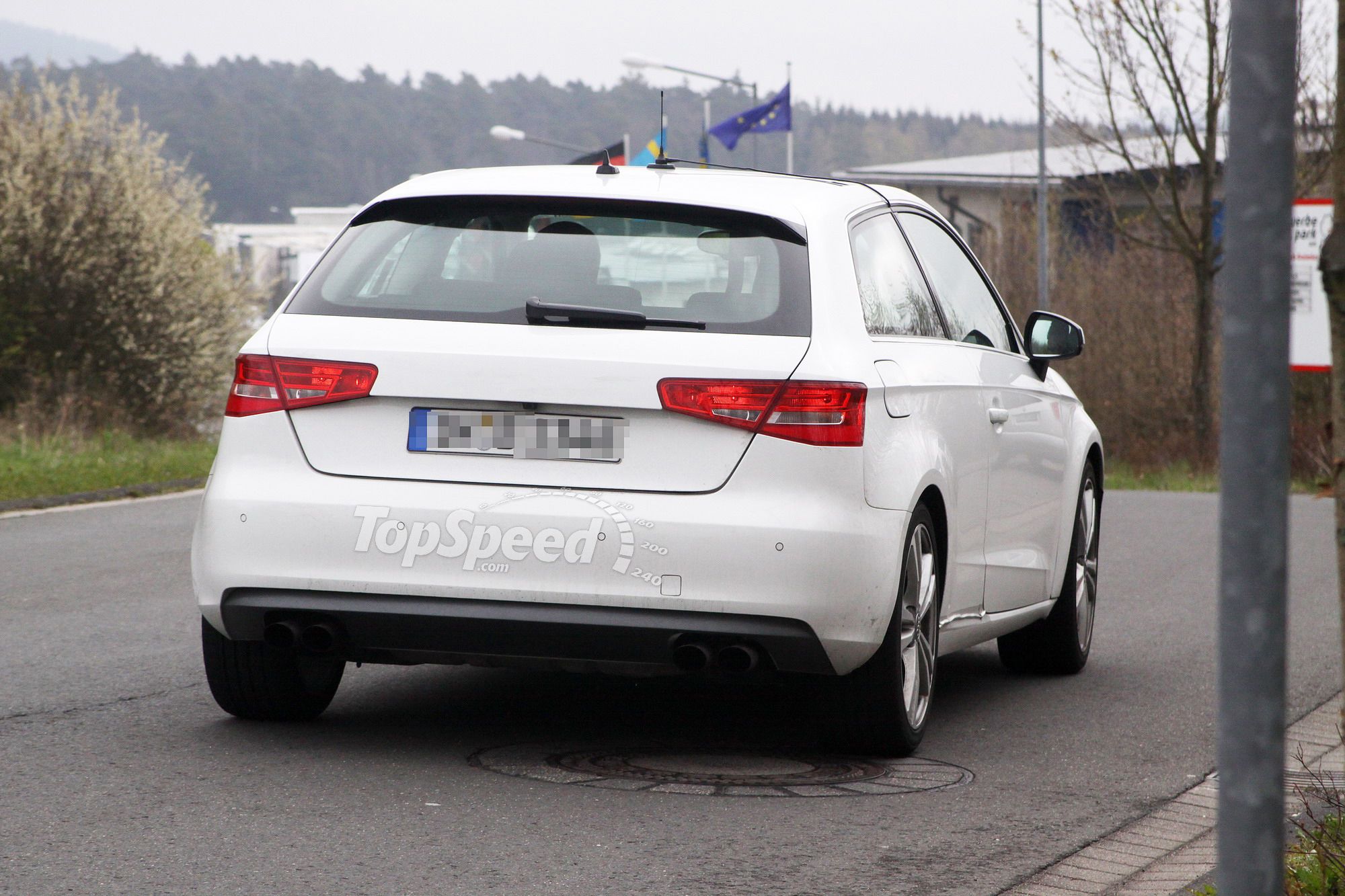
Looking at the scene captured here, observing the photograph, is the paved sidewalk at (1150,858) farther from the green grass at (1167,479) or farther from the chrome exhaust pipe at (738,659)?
the green grass at (1167,479)

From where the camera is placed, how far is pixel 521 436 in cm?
532

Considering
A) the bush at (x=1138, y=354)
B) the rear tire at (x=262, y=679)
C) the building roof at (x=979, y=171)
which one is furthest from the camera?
the building roof at (x=979, y=171)

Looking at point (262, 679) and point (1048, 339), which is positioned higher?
point (1048, 339)

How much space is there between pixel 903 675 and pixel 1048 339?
2.10 meters

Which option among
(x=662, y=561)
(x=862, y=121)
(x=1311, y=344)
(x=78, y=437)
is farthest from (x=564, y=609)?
(x=862, y=121)

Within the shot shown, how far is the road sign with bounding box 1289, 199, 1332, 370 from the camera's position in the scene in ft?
36.2

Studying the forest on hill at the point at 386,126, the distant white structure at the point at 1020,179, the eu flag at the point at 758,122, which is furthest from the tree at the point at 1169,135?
the forest on hill at the point at 386,126

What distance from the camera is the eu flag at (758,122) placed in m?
40.9

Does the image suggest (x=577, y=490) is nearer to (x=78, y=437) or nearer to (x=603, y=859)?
(x=603, y=859)

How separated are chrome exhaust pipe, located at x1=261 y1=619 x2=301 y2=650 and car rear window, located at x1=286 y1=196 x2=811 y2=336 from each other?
894mm

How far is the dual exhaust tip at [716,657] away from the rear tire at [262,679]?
4.16ft

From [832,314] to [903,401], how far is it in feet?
1.29

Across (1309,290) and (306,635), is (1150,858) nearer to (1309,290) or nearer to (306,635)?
(306,635)

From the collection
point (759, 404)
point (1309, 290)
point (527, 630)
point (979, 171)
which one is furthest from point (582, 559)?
point (979, 171)
